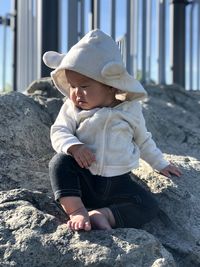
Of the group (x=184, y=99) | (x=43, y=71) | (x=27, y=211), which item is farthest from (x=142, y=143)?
(x=184, y=99)

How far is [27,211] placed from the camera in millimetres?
2668

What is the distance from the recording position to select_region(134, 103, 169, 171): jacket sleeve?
313 cm

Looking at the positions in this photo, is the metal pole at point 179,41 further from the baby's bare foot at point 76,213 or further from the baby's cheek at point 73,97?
the baby's bare foot at point 76,213

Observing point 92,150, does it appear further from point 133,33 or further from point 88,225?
point 133,33

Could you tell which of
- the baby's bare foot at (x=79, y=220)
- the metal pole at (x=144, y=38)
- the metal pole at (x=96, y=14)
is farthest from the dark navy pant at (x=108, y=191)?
the metal pole at (x=144, y=38)

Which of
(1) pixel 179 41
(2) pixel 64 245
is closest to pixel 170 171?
(2) pixel 64 245

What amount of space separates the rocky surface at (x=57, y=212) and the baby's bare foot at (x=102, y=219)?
0.22ft

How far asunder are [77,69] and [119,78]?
21 centimetres

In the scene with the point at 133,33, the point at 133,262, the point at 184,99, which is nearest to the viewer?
the point at 133,262

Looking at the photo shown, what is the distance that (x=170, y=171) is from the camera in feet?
11.0

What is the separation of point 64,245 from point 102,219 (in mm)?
254

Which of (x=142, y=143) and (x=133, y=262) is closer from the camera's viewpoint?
(x=133, y=262)

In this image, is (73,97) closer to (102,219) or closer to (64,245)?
(102,219)

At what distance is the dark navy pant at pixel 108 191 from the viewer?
278 centimetres
